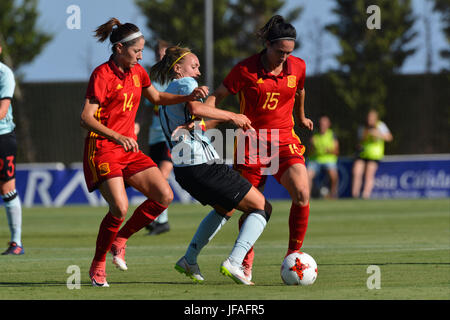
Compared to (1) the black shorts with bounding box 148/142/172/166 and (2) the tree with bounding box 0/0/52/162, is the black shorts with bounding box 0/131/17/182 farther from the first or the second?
(2) the tree with bounding box 0/0/52/162

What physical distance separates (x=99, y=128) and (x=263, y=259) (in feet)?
9.98

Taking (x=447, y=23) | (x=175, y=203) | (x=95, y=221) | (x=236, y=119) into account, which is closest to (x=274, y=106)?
(x=236, y=119)

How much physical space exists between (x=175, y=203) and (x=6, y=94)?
12.7 meters

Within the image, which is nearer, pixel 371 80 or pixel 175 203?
pixel 175 203

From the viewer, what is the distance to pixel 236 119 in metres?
7.35

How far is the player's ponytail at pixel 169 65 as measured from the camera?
790 centimetres

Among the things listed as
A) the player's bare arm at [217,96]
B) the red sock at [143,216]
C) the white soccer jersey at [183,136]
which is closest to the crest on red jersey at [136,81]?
the white soccer jersey at [183,136]

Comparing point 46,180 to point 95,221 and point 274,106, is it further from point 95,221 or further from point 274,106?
point 274,106

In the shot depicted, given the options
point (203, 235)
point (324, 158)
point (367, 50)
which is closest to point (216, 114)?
point (203, 235)

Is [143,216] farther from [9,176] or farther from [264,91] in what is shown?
[9,176]

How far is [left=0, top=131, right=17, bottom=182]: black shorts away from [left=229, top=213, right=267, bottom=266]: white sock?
3808 millimetres

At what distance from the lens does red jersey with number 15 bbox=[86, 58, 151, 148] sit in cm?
745

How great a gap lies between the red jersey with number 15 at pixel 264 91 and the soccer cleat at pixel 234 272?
133cm

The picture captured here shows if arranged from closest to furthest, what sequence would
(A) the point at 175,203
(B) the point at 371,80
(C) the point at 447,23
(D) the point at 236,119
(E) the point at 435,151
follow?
(D) the point at 236,119 → (A) the point at 175,203 → (E) the point at 435,151 → (B) the point at 371,80 → (C) the point at 447,23
